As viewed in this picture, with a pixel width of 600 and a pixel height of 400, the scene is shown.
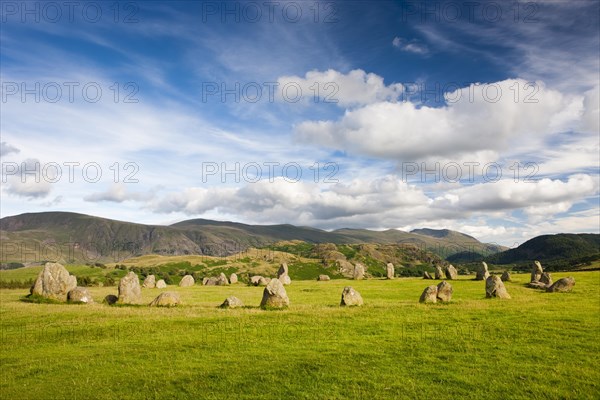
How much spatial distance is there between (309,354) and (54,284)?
1471 inches

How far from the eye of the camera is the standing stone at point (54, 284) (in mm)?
43300

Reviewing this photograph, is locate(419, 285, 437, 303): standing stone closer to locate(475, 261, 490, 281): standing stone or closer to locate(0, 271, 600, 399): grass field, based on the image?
locate(0, 271, 600, 399): grass field

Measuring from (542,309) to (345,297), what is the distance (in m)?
15.8

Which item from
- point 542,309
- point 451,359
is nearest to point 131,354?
point 451,359

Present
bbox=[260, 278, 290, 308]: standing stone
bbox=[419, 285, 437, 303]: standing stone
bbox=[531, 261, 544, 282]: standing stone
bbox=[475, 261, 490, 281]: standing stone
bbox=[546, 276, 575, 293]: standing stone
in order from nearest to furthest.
Answer: bbox=[260, 278, 290, 308]: standing stone < bbox=[419, 285, 437, 303]: standing stone < bbox=[546, 276, 575, 293]: standing stone < bbox=[531, 261, 544, 282]: standing stone < bbox=[475, 261, 490, 281]: standing stone

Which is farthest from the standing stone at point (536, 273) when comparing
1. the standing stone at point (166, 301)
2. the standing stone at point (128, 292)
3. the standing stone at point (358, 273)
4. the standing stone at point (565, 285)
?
the standing stone at point (128, 292)

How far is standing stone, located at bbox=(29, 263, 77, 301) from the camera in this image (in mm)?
43300

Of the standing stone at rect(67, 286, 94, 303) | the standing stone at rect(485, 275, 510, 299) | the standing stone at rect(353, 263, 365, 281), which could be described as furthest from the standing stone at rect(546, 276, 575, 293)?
the standing stone at rect(67, 286, 94, 303)

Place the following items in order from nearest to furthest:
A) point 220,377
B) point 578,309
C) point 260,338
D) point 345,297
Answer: point 220,377 → point 260,338 → point 578,309 → point 345,297

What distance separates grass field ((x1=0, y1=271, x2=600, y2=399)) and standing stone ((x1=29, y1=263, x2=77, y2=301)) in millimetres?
12150

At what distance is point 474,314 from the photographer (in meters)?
28.9

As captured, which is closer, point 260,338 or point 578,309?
point 260,338

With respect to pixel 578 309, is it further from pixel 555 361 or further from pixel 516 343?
pixel 555 361

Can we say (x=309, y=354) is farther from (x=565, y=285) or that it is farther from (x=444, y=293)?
(x=565, y=285)
